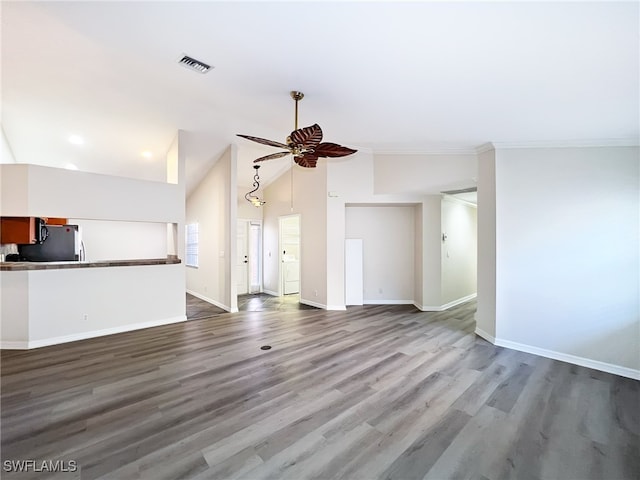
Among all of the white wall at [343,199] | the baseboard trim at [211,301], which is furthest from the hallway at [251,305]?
the white wall at [343,199]

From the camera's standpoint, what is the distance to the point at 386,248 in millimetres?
6203

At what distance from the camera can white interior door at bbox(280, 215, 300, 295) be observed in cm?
721

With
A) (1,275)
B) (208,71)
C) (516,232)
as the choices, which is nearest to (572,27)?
(516,232)

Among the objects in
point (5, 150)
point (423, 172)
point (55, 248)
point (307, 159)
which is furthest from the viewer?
point (5, 150)

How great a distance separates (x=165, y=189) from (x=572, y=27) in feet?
16.9

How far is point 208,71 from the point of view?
2812 mm

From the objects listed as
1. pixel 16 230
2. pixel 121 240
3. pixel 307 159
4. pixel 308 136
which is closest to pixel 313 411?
pixel 308 136

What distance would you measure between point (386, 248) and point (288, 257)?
9.06ft

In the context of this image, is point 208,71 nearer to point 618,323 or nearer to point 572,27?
point 572,27

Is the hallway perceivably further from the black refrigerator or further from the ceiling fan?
the ceiling fan

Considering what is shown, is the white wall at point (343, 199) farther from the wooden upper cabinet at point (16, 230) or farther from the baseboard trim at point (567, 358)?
the wooden upper cabinet at point (16, 230)

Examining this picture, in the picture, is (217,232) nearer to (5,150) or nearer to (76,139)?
(76,139)

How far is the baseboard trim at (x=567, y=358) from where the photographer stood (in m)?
3.14

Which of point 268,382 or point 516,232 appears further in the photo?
point 516,232
